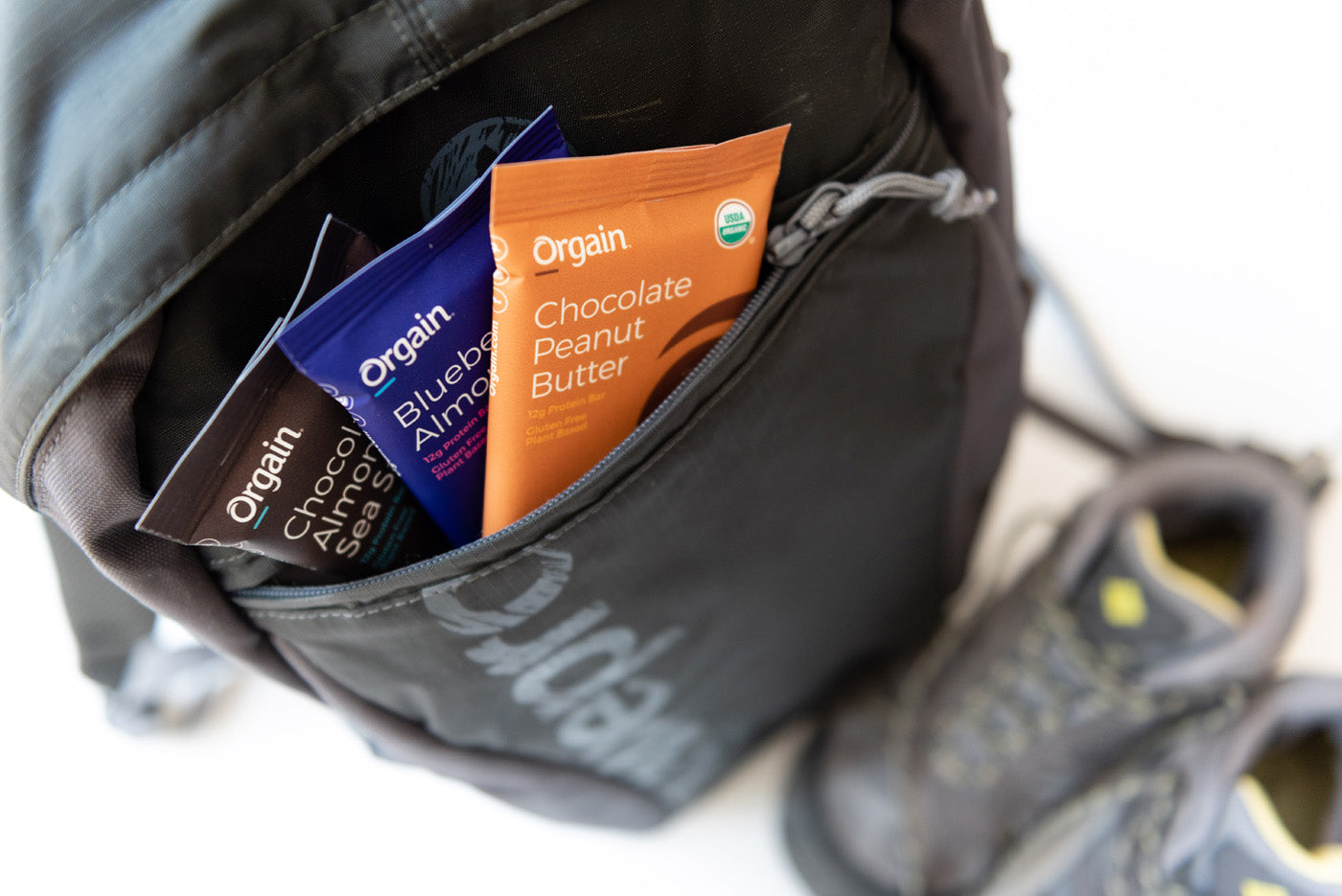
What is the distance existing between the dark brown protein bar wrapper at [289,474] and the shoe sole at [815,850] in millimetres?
373

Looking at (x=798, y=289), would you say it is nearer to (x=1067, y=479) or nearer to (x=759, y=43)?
(x=759, y=43)

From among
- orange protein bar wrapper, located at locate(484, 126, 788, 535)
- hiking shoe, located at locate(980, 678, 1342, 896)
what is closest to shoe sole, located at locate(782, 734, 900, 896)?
hiking shoe, located at locate(980, 678, 1342, 896)

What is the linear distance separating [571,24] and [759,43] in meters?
0.06

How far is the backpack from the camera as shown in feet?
0.83

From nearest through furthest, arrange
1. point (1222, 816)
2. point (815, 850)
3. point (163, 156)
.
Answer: point (163, 156), point (1222, 816), point (815, 850)

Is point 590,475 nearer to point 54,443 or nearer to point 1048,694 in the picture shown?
point 54,443

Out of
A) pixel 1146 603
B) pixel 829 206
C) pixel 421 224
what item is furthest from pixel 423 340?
pixel 1146 603

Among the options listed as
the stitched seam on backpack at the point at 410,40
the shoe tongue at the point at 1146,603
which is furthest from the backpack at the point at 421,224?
Result: the shoe tongue at the point at 1146,603

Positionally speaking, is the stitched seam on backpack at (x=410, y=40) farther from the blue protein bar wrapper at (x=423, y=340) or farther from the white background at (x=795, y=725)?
the white background at (x=795, y=725)

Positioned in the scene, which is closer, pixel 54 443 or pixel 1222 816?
pixel 54 443

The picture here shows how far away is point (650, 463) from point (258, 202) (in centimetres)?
15

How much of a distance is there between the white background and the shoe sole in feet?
0.09

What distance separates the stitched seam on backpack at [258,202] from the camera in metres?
0.25

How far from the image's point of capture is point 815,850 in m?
0.56
